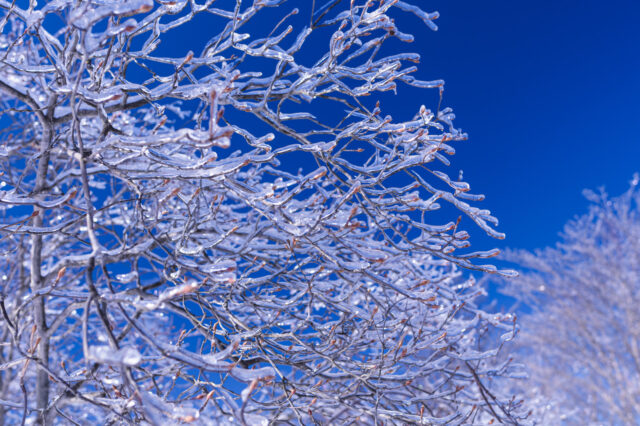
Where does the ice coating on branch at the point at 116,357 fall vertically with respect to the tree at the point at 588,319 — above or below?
below

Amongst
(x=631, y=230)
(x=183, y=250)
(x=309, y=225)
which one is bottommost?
(x=183, y=250)

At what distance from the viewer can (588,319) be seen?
11820 mm

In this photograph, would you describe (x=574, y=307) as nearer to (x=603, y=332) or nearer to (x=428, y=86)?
(x=603, y=332)

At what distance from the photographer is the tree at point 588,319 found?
11.0 metres

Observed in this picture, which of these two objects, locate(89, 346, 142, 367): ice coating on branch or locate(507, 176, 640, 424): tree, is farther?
locate(507, 176, 640, 424): tree

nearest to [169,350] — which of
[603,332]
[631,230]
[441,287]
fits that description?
[441,287]

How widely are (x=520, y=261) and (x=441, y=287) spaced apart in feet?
39.8

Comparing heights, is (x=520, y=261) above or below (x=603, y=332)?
above

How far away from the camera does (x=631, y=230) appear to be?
40.6 ft

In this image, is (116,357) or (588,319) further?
(588,319)

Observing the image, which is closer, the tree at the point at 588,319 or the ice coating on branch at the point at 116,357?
the ice coating on branch at the point at 116,357

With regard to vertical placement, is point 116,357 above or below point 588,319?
below

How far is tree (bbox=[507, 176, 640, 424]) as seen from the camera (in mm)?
10992

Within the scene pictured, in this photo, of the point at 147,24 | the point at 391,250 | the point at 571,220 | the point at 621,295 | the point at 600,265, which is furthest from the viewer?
the point at 571,220
